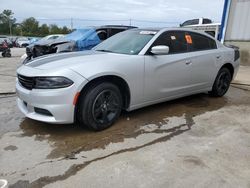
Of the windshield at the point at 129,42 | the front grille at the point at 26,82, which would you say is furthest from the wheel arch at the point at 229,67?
the front grille at the point at 26,82

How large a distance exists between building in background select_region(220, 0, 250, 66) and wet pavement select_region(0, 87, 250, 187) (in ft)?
24.3

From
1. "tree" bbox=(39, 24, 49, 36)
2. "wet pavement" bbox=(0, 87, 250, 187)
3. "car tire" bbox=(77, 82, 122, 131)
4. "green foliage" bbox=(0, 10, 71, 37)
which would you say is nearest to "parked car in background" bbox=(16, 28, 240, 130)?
"car tire" bbox=(77, 82, 122, 131)

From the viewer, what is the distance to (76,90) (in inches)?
129

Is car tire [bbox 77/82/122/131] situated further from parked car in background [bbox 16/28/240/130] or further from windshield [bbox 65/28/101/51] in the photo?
windshield [bbox 65/28/101/51]

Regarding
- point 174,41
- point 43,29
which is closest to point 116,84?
point 174,41

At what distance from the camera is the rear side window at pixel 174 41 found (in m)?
4.29

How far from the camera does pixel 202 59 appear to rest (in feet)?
15.9

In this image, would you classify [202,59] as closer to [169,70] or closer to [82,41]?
[169,70]

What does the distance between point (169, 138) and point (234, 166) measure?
36.5 inches

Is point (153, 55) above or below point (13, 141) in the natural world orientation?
above

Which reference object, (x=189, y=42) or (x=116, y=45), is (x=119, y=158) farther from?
(x=189, y=42)

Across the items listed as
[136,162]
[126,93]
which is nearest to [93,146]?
[136,162]

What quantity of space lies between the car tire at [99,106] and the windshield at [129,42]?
29.8 inches

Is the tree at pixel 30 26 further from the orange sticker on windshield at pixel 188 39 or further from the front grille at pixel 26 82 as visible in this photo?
the front grille at pixel 26 82
